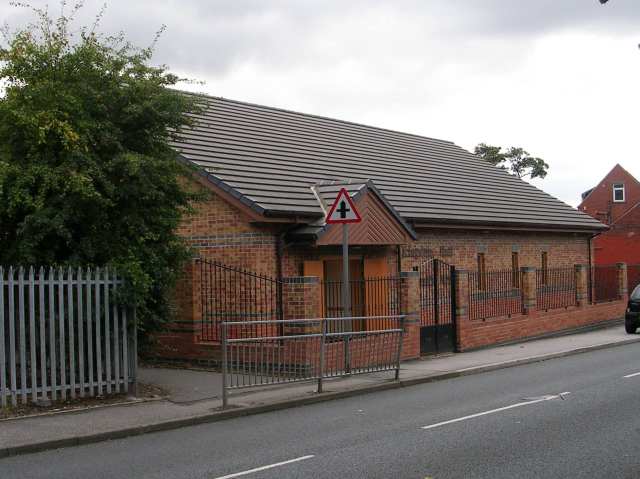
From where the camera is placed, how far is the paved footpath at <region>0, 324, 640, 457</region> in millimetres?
9781

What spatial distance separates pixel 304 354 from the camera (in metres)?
14.0

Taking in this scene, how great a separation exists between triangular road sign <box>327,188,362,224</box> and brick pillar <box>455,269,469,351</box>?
21.8 ft

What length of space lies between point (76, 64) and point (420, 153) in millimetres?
18859

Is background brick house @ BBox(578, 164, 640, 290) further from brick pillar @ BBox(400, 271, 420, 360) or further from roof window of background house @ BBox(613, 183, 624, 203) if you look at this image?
brick pillar @ BBox(400, 271, 420, 360)

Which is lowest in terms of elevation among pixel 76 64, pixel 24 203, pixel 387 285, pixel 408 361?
pixel 408 361

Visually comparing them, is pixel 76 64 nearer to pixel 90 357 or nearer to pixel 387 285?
pixel 90 357

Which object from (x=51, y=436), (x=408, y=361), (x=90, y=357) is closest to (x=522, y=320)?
(x=408, y=361)

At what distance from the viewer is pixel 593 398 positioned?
479 inches

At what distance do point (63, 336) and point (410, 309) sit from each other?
347 inches

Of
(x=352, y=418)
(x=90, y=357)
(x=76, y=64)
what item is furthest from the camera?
(x=76, y=64)

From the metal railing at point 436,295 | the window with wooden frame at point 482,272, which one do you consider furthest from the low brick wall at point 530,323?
the window with wooden frame at point 482,272

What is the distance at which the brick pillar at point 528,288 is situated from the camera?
77.1 feet

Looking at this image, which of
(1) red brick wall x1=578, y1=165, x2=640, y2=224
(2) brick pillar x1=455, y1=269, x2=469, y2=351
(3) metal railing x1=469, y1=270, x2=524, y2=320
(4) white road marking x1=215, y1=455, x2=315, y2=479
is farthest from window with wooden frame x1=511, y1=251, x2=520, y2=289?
(1) red brick wall x1=578, y1=165, x2=640, y2=224

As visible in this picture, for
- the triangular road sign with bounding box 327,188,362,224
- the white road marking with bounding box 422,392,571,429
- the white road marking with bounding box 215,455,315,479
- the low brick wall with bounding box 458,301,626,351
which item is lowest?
the white road marking with bounding box 422,392,571,429
